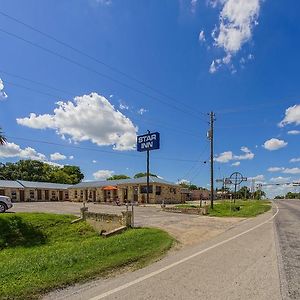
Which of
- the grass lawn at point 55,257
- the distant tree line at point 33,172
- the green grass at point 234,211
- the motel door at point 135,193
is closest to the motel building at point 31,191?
the motel door at point 135,193

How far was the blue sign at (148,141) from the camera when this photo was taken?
37.6m

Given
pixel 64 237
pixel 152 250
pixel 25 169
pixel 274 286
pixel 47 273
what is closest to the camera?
pixel 274 286

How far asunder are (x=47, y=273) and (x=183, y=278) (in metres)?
2.92

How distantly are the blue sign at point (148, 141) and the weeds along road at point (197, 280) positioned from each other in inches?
1080

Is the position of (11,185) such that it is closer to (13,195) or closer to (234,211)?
(13,195)

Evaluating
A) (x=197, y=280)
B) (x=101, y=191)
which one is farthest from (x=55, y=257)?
(x=101, y=191)

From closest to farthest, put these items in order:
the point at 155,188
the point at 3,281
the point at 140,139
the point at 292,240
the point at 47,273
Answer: the point at 3,281
the point at 47,273
the point at 292,240
the point at 140,139
the point at 155,188

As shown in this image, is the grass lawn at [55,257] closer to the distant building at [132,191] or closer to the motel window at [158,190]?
the distant building at [132,191]

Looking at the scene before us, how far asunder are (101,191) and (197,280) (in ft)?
167

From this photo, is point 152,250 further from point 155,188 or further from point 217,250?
point 155,188

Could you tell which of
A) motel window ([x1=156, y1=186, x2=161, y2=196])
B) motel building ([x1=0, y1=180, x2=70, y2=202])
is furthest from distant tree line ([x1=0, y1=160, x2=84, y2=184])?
motel window ([x1=156, y1=186, x2=161, y2=196])

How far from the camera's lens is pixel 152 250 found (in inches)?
417

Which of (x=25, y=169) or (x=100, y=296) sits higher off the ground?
Result: (x=25, y=169)

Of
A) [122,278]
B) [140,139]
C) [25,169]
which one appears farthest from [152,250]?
[25,169]
